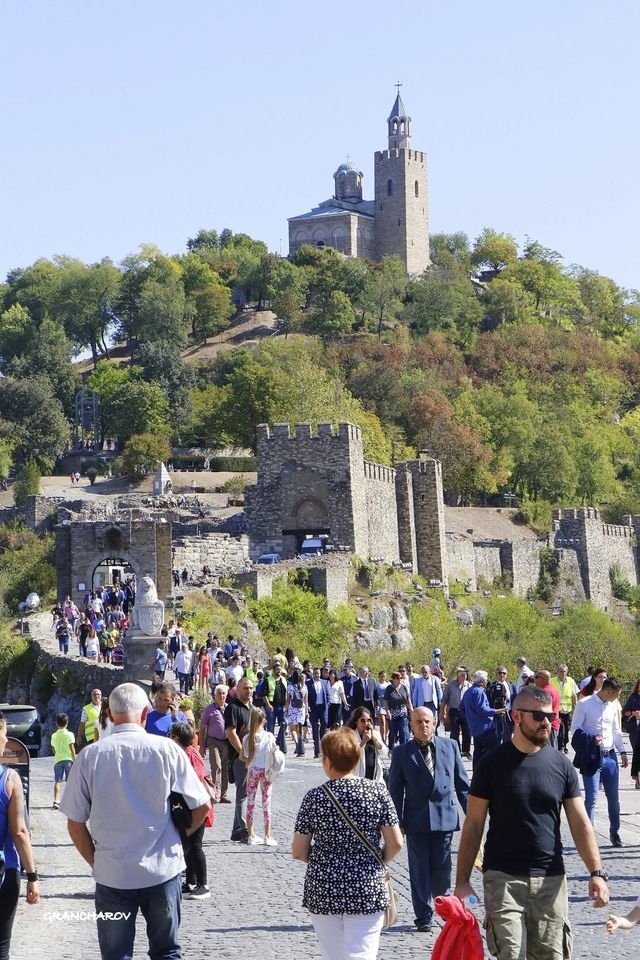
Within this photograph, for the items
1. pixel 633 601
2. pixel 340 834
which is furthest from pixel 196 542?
pixel 340 834

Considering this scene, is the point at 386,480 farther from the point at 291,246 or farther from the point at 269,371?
the point at 291,246

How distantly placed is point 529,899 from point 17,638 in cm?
2621

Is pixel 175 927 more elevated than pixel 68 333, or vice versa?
pixel 68 333

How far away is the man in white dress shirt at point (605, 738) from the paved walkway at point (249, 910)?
1.05 feet

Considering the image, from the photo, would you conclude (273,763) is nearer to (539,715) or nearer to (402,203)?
(539,715)

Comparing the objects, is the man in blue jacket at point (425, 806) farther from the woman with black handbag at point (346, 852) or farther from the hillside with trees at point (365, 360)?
the hillside with trees at point (365, 360)

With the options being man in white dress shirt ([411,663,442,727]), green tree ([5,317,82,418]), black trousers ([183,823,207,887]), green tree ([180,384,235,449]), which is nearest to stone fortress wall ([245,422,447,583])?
man in white dress shirt ([411,663,442,727])

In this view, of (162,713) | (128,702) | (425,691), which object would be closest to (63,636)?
(425,691)

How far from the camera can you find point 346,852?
773 cm

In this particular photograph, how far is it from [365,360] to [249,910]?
254 ft

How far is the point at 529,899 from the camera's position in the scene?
772cm

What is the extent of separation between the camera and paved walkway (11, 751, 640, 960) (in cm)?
994

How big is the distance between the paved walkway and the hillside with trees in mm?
52930

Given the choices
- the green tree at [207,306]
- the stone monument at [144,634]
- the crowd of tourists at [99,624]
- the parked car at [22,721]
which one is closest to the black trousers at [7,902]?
the parked car at [22,721]
